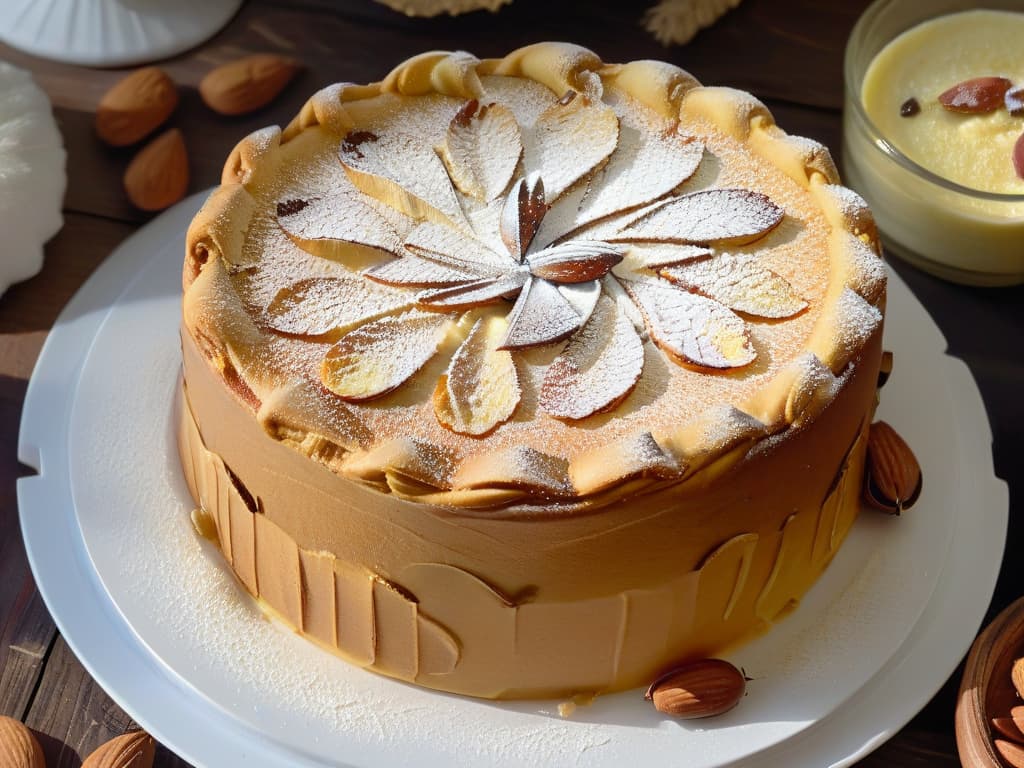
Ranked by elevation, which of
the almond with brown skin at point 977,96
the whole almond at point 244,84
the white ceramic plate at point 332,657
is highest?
the almond with brown skin at point 977,96

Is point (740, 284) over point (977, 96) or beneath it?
over

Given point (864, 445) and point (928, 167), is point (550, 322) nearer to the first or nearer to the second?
point (864, 445)

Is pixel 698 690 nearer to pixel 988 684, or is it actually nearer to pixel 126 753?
pixel 988 684

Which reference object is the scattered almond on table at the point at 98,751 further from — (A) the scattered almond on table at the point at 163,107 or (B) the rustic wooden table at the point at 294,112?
(A) the scattered almond on table at the point at 163,107

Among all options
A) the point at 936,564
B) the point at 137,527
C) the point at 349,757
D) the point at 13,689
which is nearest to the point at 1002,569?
the point at 936,564

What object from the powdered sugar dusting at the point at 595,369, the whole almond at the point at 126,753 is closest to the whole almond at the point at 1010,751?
the powdered sugar dusting at the point at 595,369

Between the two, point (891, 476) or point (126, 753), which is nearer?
point (126, 753)

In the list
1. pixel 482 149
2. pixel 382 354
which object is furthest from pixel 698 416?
pixel 482 149
